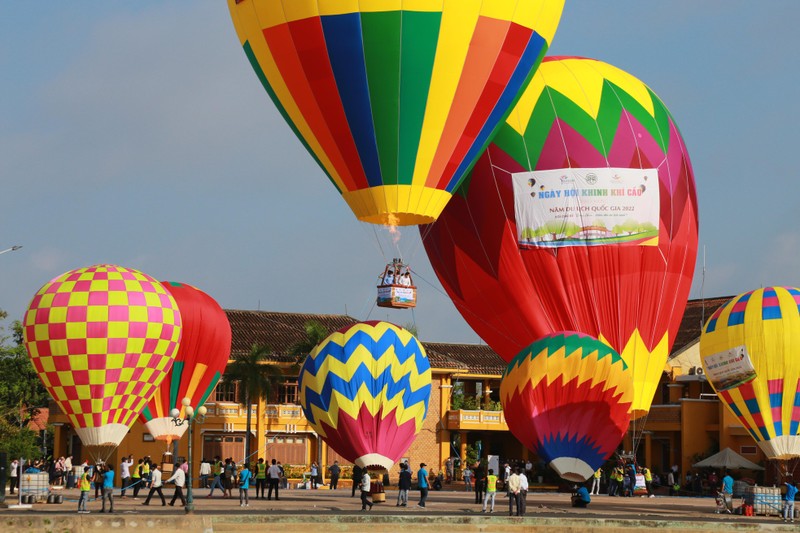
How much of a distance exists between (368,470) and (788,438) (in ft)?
37.0

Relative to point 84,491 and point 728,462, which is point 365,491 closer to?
point 84,491

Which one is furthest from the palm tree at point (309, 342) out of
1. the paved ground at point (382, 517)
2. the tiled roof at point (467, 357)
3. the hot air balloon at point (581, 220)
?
the paved ground at point (382, 517)

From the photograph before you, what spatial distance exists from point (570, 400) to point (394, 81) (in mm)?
Result: 9161

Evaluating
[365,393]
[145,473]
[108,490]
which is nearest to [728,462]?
[365,393]

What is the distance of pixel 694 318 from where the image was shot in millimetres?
63062

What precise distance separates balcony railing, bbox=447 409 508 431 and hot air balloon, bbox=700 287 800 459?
28217 millimetres

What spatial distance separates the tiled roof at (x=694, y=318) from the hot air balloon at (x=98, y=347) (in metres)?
27.3

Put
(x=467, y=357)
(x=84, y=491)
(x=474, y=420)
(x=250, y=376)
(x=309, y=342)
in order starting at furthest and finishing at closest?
(x=467, y=357), (x=474, y=420), (x=309, y=342), (x=250, y=376), (x=84, y=491)

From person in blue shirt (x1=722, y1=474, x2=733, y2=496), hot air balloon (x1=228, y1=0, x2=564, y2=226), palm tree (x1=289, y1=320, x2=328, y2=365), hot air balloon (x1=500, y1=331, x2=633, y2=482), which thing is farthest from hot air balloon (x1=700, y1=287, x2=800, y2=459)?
palm tree (x1=289, y1=320, x2=328, y2=365)

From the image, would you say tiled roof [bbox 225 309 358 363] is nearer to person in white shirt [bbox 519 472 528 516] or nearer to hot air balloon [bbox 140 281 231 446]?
hot air balloon [bbox 140 281 231 446]

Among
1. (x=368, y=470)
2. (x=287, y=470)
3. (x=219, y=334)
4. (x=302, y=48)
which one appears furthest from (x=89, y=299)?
(x=287, y=470)

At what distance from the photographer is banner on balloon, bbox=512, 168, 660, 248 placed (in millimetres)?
36906

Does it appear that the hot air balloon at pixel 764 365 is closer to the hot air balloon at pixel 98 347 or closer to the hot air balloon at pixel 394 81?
the hot air balloon at pixel 394 81

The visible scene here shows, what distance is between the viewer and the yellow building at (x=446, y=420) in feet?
177
